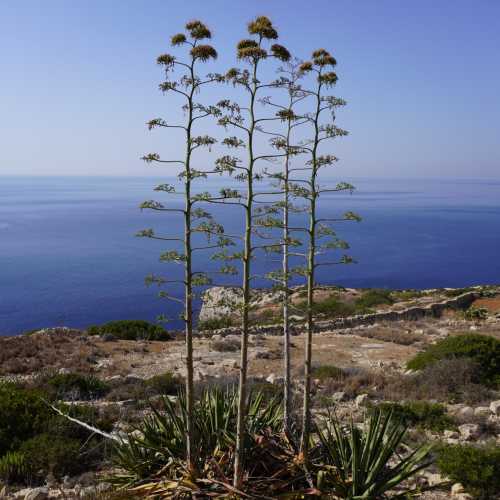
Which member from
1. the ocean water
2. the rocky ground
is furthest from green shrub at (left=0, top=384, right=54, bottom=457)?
the ocean water

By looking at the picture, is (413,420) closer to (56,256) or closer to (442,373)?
(442,373)

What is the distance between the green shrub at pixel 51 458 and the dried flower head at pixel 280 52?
18.1ft

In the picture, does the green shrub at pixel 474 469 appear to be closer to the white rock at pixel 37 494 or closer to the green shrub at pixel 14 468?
the white rock at pixel 37 494

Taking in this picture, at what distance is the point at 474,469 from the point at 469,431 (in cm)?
211

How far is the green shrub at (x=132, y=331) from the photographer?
2025 cm

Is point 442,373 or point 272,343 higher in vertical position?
point 442,373

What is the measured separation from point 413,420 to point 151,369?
8369 mm

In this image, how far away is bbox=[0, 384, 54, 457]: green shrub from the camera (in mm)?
7189

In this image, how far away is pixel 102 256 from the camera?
69375 millimetres

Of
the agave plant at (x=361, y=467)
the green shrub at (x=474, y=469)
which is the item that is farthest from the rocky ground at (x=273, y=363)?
the agave plant at (x=361, y=467)

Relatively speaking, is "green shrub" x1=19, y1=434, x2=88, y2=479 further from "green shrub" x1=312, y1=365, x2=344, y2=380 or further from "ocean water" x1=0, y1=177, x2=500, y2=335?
"ocean water" x1=0, y1=177, x2=500, y2=335

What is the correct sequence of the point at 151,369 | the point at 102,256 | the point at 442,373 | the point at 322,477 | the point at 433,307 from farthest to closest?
1. the point at 102,256
2. the point at 433,307
3. the point at 151,369
4. the point at 442,373
5. the point at 322,477

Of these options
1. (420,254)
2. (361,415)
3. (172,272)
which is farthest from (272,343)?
(420,254)

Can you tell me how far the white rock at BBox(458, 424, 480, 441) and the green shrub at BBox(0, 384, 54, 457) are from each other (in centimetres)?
667
